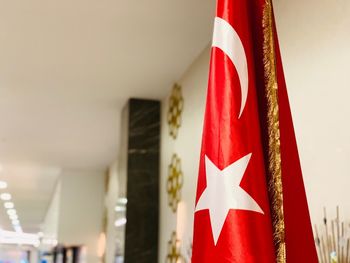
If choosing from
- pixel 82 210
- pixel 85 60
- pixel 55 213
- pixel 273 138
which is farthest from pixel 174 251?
pixel 55 213

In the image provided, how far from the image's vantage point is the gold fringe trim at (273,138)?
43.3 inches

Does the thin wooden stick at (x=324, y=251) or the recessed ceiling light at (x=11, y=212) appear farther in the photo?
the recessed ceiling light at (x=11, y=212)

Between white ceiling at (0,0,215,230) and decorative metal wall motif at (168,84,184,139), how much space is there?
11 centimetres

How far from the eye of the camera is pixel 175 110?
12.2 ft

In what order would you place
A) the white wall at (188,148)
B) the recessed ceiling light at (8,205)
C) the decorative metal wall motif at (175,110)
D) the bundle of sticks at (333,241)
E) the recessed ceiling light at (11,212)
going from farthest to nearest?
1. the recessed ceiling light at (11,212)
2. the recessed ceiling light at (8,205)
3. the decorative metal wall motif at (175,110)
4. the white wall at (188,148)
5. the bundle of sticks at (333,241)

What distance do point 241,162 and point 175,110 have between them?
2623mm

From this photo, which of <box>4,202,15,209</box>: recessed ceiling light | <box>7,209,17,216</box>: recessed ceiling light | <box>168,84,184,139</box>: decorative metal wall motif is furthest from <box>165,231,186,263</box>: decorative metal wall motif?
<box>7,209,17,216</box>: recessed ceiling light

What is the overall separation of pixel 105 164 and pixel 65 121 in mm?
2051

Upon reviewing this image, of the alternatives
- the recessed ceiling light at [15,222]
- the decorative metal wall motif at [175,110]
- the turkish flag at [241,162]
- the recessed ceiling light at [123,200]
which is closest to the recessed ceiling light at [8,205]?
the recessed ceiling light at [15,222]

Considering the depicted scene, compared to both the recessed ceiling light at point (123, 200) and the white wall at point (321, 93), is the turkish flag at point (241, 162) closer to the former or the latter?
the white wall at point (321, 93)

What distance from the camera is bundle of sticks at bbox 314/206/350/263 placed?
1.57 m

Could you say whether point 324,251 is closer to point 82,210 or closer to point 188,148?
point 188,148

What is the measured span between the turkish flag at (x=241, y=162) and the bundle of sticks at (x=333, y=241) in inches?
18.0

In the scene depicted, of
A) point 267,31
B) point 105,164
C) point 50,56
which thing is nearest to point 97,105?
point 50,56
